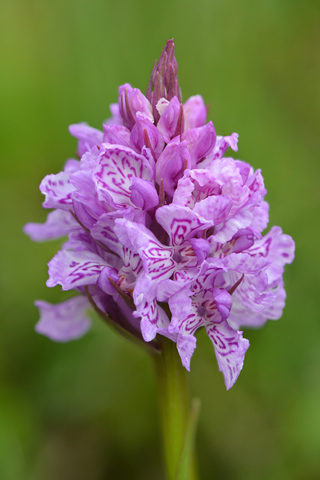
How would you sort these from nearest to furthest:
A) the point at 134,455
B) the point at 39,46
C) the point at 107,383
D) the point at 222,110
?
the point at 134,455 → the point at 107,383 → the point at 222,110 → the point at 39,46

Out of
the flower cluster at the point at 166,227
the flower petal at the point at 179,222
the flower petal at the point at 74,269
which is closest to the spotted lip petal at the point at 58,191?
the flower cluster at the point at 166,227

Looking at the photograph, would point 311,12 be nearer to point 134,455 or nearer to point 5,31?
point 5,31

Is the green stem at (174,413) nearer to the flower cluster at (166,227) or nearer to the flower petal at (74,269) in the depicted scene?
the flower cluster at (166,227)

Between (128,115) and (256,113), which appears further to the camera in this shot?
(256,113)

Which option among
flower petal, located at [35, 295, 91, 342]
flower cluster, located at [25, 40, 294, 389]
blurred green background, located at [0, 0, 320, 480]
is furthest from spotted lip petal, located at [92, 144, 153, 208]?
blurred green background, located at [0, 0, 320, 480]

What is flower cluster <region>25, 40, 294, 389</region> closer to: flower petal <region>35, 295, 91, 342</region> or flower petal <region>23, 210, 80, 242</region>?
flower petal <region>23, 210, 80, 242</region>

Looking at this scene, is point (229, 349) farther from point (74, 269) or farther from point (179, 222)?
point (74, 269)

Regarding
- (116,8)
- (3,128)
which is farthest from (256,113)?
(3,128)
